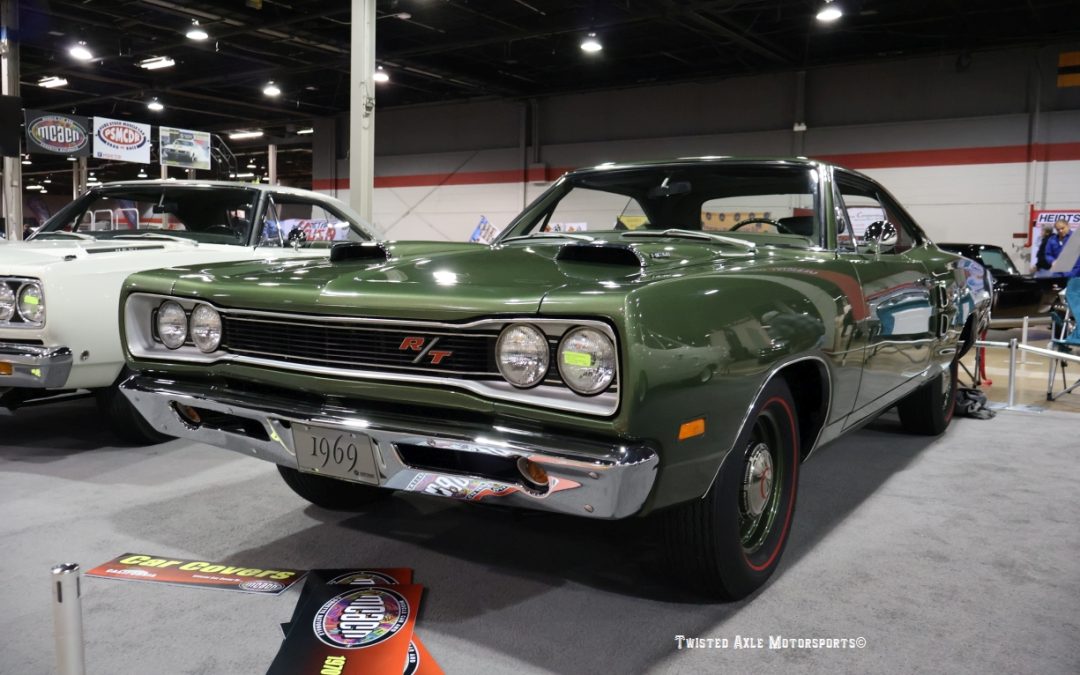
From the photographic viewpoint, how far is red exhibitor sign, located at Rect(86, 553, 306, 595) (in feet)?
8.05

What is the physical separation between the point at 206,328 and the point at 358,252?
22.9 inches

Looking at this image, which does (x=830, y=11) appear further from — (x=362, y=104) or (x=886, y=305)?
(x=886, y=305)

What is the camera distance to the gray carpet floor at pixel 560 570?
2.06 m

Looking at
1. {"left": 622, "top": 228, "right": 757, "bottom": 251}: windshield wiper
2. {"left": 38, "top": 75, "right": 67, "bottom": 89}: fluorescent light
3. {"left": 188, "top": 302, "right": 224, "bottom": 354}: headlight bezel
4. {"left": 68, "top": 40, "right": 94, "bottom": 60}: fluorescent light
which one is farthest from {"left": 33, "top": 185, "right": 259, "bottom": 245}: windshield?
{"left": 38, "top": 75, "right": 67, "bottom": 89}: fluorescent light

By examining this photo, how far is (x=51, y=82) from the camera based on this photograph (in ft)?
59.9

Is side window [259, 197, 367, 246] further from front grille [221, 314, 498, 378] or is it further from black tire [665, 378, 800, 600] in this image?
black tire [665, 378, 800, 600]

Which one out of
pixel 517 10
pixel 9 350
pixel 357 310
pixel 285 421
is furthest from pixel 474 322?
pixel 517 10

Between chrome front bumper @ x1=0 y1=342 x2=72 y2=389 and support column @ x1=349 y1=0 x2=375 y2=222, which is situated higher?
support column @ x1=349 y1=0 x2=375 y2=222

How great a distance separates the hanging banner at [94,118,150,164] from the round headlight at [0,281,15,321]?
8.61 meters

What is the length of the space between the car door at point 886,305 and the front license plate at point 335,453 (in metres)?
1.76

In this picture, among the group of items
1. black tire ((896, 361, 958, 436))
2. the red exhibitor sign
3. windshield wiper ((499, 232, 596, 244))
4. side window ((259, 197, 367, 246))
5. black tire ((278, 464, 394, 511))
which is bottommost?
the red exhibitor sign

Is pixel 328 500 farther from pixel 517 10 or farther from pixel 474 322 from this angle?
pixel 517 10

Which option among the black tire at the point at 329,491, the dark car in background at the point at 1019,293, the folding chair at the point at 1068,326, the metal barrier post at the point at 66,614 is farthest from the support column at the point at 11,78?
the dark car in background at the point at 1019,293

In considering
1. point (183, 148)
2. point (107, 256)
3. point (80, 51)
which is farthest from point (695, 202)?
point (80, 51)
